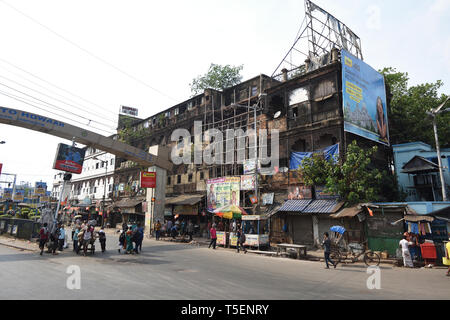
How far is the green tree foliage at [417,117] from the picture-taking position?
95.8 feet

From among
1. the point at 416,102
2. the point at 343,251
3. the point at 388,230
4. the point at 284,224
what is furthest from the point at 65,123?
the point at 416,102

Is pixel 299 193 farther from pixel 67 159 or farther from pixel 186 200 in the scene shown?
pixel 67 159

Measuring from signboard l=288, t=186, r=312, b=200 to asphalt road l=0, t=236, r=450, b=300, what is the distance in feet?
28.1

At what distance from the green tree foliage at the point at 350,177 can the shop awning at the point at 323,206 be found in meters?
0.71

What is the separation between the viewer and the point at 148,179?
92.4 feet

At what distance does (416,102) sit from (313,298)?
3095cm

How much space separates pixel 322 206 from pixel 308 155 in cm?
466

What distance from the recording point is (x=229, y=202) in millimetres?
27734

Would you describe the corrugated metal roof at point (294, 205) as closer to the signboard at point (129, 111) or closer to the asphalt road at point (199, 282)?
the asphalt road at point (199, 282)

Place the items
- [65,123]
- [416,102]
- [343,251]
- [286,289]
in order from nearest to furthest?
[286,289] < [343,251] < [65,123] < [416,102]

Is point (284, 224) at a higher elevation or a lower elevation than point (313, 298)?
higher

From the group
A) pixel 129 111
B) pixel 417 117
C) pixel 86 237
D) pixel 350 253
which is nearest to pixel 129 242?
pixel 86 237

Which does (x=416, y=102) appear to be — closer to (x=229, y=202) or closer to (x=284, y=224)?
(x=284, y=224)

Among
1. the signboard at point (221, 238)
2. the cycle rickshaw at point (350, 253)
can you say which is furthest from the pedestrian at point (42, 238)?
the cycle rickshaw at point (350, 253)
